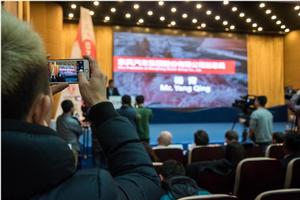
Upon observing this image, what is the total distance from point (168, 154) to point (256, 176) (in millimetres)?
1298

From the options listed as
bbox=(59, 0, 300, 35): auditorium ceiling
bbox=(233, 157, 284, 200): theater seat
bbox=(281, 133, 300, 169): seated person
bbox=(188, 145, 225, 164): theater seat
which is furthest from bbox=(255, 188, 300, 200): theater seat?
bbox=(59, 0, 300, 35): auditorium ceiling

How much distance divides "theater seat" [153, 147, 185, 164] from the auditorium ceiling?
7.94 meters

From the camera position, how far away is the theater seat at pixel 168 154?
4.21m

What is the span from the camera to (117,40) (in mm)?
13211

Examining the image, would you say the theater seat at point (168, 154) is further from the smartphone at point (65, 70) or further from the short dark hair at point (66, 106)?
the smartphone at point (65, 70)

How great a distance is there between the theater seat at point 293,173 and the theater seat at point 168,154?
149cm

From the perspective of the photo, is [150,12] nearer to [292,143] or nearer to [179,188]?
[292,143]

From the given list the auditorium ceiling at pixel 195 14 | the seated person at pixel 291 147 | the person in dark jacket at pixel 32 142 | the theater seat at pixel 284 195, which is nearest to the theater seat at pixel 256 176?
the seated person at pixel 291 147

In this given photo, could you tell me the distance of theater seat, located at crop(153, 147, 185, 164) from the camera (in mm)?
4211

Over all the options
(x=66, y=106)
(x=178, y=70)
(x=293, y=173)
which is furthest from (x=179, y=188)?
(x=178, y=70)

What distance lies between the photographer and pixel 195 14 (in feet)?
41.4

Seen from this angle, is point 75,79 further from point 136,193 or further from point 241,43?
point 241,43

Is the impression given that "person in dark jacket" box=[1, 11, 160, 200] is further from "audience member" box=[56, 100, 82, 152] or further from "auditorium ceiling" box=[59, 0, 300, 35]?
"auditorium ceiling" box=[59, 0, 300, 35]

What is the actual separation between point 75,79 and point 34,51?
0.82 feet
